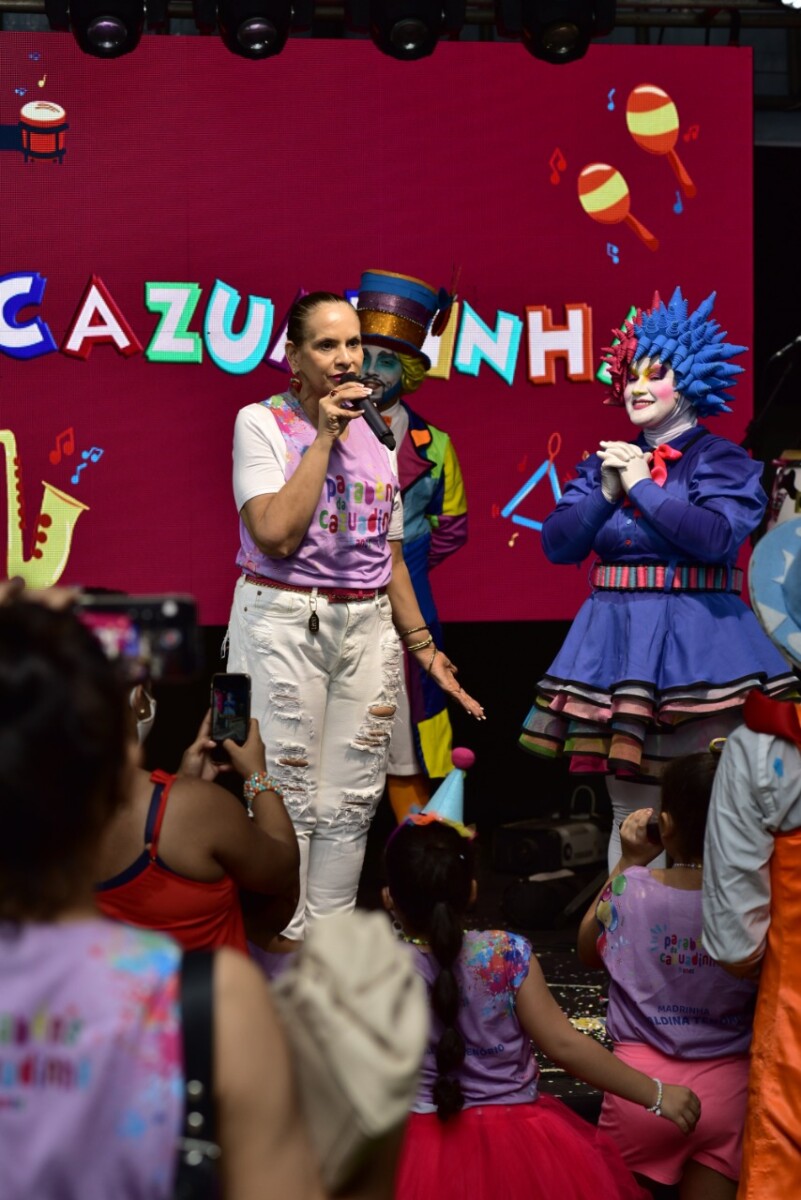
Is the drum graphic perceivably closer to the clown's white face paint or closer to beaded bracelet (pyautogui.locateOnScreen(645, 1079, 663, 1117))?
the clown's white face paint

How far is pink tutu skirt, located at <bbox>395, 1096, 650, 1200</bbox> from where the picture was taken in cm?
192

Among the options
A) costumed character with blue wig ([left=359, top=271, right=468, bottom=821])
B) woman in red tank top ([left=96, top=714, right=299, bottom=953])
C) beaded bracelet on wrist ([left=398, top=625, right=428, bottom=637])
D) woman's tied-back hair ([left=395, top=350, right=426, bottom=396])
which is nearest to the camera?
woman in red tank top ([left=96, top=714, right=299, bottom=953])

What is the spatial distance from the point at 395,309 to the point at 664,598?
1035mm

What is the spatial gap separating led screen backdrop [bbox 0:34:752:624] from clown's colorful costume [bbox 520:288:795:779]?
1493 mm

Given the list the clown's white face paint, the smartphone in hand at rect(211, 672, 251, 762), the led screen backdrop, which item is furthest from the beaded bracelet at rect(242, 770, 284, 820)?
the led screen backdrop

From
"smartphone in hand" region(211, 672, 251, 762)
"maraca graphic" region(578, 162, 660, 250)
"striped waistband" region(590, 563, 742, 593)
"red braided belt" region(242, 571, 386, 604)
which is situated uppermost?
"maraca graphic" region(578, 162, 660, 250)

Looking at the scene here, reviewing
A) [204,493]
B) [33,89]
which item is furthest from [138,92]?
[204,493]

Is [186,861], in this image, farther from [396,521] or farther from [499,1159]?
[396,521]

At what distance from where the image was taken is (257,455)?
2.85m

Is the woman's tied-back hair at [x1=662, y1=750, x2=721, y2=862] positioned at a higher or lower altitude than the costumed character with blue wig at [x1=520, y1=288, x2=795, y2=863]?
lower

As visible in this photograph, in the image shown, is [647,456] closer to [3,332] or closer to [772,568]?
[772,568]

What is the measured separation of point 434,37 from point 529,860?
2.33 m

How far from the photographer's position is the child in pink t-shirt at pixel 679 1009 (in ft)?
7.15

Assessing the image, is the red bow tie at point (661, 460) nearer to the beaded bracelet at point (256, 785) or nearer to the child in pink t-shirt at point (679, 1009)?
the child in pink t-shirt at point (679, 1009)
